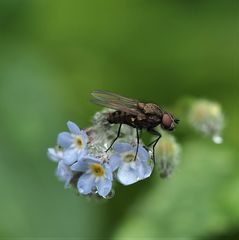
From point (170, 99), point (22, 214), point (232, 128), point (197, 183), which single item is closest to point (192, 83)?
point (170, 99)

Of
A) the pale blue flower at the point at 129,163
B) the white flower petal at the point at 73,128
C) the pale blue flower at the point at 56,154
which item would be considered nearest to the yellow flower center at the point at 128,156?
the pale blue flower at the point at 129,163

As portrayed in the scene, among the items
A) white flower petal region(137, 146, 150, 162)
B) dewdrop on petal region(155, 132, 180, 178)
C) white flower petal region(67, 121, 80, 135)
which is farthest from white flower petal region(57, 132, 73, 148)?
dewdrop on petal region(155, 132, 180, 178)

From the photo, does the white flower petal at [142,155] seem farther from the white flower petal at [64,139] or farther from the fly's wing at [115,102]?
the white flower petal at [64,139]

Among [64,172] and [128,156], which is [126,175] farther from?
[64,172]

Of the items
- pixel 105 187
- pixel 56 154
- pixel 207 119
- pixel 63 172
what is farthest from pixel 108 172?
pixel 207 119

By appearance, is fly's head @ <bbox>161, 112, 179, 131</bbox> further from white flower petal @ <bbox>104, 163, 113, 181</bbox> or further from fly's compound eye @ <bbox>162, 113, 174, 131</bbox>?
white flower petal @ <bbox>104, 163, 113, 181</bbox>
